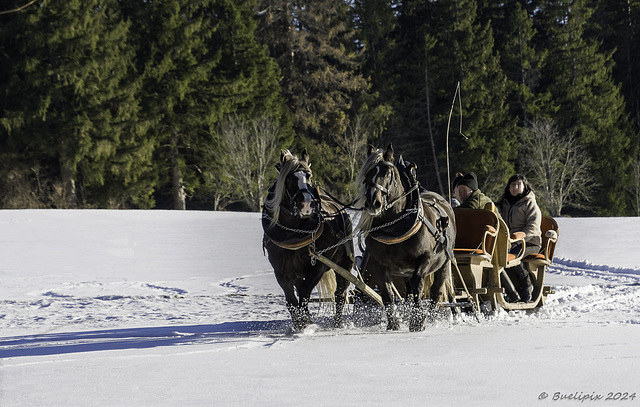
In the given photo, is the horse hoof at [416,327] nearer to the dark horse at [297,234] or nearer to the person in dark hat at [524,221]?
the dark horse at [297,234]

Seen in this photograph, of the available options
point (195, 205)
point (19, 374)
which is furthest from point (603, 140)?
point (19, 374)

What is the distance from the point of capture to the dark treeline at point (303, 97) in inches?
1167

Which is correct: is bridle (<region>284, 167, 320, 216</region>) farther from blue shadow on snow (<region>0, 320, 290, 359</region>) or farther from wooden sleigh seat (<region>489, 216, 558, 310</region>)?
wooden sleigh seat (<region>489, 216, 558, 310</region>)

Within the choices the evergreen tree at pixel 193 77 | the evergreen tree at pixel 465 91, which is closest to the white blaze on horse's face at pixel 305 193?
Answer: the evergreen tree at pixel 193 77

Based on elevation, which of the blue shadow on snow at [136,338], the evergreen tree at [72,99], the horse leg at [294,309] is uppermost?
the evergreen tree at [72,99]

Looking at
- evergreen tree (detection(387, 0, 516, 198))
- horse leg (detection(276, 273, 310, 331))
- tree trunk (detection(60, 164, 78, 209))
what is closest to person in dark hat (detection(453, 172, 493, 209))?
horse leg (detection(276, 273, 310, 331))

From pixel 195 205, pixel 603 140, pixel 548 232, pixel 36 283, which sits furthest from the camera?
pixel 603 140

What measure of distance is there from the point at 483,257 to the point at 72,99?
2484cm

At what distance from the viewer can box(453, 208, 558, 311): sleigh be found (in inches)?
309

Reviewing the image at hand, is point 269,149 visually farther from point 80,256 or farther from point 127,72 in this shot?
point 80,256

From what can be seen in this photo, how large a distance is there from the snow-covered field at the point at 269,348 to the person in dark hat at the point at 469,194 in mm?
1248

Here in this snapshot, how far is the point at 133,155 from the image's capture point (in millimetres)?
31047

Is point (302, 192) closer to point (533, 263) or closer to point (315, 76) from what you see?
point (533, 263)

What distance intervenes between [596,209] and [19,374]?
38.1 m
